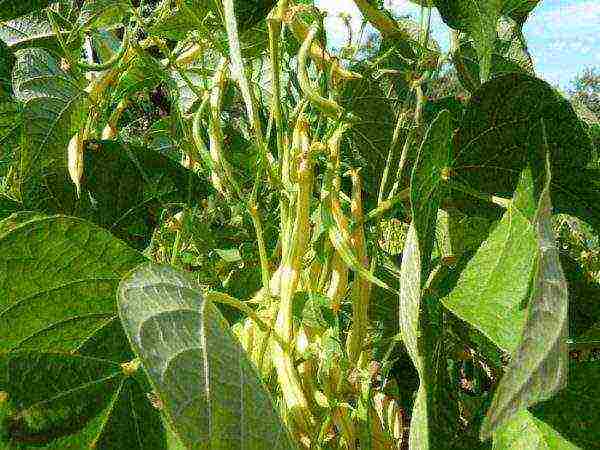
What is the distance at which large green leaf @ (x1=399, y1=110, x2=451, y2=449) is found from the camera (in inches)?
12.7

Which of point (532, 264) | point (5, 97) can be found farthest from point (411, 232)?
point (5, 97)

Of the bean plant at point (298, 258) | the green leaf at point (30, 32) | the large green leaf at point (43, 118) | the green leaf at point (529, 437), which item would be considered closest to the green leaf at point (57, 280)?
the bean plant at point (298, 258)

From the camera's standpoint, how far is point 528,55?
586 millimetres

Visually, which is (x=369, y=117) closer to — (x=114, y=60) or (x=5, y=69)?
(x=114, y=60)

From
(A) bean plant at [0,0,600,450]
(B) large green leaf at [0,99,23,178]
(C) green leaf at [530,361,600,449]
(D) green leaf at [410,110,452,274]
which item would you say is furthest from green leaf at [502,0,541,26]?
(B) large green leaf at [0,99,23,178]

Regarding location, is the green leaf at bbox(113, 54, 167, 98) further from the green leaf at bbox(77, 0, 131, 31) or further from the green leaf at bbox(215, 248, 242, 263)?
the green leaf at bbox(215, 248, 242, 263)

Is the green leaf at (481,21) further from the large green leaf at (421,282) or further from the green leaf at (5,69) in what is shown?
the green leaf at (5,69)

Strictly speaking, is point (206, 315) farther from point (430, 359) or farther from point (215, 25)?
point (215, 25)

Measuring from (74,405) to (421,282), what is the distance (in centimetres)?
18

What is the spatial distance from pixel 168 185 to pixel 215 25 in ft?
0.45

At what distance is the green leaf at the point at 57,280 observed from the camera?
14.8 inches

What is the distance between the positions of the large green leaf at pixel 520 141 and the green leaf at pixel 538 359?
0.70 feet

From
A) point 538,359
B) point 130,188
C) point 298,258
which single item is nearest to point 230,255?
point 130,188

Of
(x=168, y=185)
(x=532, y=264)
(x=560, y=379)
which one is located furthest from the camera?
(x=168, y=185)
